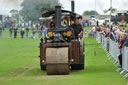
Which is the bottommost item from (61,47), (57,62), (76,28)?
(57,62)

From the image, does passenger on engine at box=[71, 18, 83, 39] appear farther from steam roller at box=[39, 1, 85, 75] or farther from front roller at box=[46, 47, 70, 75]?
front roller at box=[46, 47, 70, 75]

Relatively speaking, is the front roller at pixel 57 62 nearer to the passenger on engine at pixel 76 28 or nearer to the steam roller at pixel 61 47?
the steam roller at pixel 61 47

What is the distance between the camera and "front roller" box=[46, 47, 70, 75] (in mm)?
17344

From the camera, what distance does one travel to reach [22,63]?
2378 centimetres

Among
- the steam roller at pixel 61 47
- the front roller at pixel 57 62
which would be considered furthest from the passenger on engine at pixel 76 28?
the front roller at pixel 57 62

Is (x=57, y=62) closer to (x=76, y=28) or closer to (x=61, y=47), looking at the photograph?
(x=61, y=47)

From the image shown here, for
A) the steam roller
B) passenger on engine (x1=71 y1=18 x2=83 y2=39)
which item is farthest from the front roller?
passenger on engine (x1=71 y1=18 x2=83 y2=39)

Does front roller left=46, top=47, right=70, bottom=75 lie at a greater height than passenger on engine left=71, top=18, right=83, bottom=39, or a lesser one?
lesser

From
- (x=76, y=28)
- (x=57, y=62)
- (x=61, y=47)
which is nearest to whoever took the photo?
(x=57, y=62)

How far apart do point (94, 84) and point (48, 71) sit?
3.47m

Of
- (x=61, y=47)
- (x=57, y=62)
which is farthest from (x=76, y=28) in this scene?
(x=57, y=62)

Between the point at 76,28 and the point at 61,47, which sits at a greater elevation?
the point at 76,28

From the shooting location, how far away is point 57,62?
17.3m

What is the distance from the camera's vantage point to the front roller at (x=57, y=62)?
56.9 feet
